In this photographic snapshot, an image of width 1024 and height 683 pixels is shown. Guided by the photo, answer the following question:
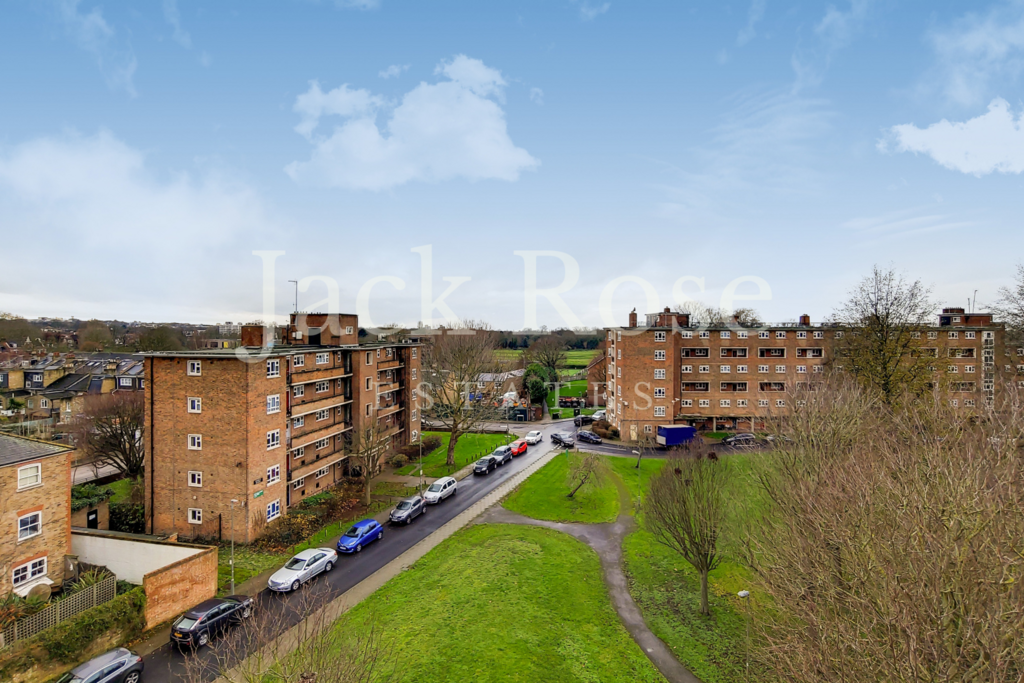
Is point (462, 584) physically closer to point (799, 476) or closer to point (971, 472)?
point (799, 476)

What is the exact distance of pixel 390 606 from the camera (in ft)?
66.4

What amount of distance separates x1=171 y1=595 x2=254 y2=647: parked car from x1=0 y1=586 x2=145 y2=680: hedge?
145 centimetres

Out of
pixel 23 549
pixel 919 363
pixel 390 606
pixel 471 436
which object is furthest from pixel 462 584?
pixel 919 363

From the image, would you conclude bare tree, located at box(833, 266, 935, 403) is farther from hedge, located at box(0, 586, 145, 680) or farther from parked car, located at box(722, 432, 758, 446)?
hedge, located at box(0, 586, 145, 680)

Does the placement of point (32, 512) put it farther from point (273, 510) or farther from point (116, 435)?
point (116, 435)

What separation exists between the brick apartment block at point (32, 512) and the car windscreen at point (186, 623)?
676 cm

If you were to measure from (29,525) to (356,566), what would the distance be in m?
12.8

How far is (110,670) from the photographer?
15.1 meters

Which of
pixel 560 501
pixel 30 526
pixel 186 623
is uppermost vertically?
pixel 30 526

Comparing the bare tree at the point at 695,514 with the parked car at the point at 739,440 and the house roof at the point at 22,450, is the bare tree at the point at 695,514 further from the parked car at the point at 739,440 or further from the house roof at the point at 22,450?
the parked car at the point at 739,440

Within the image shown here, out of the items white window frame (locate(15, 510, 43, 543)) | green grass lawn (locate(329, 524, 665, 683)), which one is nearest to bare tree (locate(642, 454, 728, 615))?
green grass lawn (locate(329, 524, 665, 683))

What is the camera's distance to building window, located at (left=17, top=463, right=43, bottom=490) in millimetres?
19734

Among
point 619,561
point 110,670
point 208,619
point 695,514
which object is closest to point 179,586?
point 208,619

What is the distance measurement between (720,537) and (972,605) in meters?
14.3
